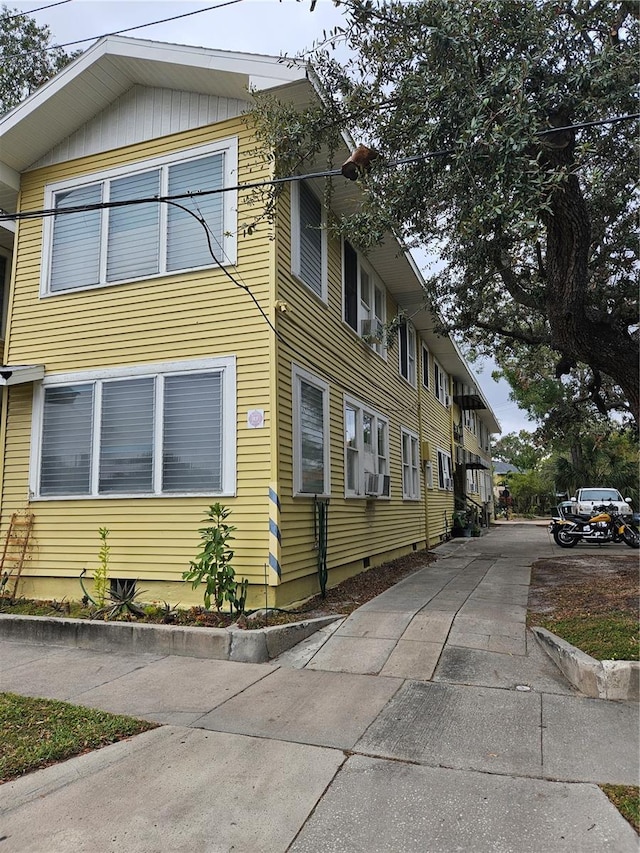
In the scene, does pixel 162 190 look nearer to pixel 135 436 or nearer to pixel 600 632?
pixel 135 436

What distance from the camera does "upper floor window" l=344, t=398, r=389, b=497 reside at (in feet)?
34.0

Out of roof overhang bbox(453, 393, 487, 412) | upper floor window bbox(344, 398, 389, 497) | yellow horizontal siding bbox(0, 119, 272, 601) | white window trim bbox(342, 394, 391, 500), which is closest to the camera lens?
yellow horizontal siding bbox(0, 119, 272, 601)

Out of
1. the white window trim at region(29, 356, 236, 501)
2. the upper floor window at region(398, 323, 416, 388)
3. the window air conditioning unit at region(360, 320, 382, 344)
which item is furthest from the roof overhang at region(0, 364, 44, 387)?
the upper floor window at region(398, 323, 416, 388)

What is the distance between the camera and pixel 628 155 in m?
7.55

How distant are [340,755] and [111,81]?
9.17 meters

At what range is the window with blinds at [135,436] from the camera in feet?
25.1

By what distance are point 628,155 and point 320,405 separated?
5198mm

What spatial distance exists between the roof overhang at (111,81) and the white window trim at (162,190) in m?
0.66

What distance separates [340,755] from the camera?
387 centimetres

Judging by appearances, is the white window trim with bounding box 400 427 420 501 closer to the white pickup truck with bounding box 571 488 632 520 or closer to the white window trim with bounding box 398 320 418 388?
the white window trim with bounding box 398 320 418 388

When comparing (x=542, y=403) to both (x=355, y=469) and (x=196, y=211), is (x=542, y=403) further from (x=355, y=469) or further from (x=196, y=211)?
(x=196, y=211)

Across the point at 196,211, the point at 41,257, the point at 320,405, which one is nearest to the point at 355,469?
the point at 320,405

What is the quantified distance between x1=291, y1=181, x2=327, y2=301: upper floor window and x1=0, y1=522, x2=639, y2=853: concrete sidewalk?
5.16 m

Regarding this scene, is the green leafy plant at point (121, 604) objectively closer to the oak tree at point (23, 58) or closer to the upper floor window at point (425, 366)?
the upper floor window at point (425, 366)
